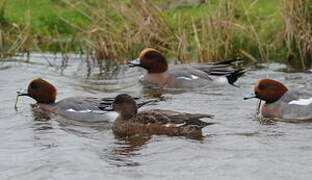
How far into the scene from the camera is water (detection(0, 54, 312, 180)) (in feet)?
23.2

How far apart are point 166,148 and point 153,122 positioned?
82cm

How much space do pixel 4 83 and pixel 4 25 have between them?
155 inches

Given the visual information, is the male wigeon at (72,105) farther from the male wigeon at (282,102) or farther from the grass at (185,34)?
the grass at (185,34)

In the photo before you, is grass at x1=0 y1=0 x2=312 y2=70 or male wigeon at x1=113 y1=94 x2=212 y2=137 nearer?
male wigeon at x1=113 y1=94 x2=212 y2=137

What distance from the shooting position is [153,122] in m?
8.81

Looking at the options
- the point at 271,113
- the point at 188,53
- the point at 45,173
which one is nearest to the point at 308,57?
the point at 188,53

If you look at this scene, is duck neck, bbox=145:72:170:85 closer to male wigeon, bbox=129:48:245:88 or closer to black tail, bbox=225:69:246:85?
male wigeon, bbox=129:48:245:88

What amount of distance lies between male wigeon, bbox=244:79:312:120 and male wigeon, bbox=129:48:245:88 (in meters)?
2.12

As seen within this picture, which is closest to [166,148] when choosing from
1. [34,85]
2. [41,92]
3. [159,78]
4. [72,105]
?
[72,105]

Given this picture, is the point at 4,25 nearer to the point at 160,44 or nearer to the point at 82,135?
the point at 160,44

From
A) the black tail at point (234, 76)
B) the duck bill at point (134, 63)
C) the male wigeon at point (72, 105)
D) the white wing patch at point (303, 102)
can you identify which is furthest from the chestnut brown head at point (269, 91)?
the duck bill at point (134, 63)

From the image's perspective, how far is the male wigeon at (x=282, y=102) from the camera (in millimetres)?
9539

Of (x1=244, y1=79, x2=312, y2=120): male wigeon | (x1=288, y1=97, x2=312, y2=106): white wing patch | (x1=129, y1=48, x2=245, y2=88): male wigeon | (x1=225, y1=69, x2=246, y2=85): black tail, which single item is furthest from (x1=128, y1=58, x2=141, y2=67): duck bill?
(x1=288, y1=97, x2=312, y2=106): white wing patch

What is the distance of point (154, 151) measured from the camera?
7.91m
